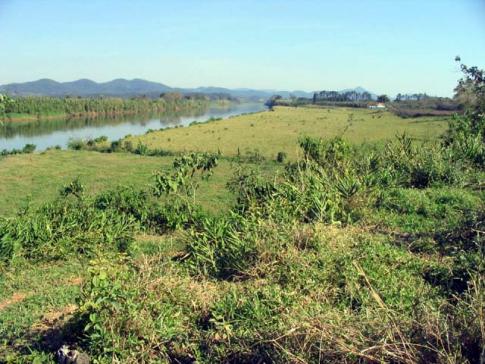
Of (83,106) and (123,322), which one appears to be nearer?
(123,322)

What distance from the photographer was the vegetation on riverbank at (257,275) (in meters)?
2.90

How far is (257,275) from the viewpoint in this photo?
186 inches

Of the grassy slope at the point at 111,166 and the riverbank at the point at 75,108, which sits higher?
the riverbank at the point at 75,108

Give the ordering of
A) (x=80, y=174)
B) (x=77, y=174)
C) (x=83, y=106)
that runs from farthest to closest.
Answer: (x=83, y=106) → (x=77, y=174) → (x=80, y=174)

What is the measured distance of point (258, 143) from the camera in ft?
95.6

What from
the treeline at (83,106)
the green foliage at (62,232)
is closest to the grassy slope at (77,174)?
the green foliage at (62,232)

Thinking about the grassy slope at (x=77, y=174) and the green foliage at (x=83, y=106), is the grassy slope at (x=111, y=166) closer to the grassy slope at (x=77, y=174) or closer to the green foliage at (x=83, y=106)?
the grassy slope at (x=77, y=174)

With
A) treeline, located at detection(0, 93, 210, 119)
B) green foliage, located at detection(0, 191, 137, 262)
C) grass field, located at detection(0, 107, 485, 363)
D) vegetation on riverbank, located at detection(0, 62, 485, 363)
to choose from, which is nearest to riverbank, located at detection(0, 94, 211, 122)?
treeline, located at detection(0, 93, 210, 119)

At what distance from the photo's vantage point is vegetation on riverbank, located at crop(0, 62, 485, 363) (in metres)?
2.90

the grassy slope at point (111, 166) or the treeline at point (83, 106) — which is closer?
the grassy slope at point (111, 166)

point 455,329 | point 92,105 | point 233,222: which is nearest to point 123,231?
point 233,222

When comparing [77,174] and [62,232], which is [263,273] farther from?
[77,174]

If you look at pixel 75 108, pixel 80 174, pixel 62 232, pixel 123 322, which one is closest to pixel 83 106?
pixel 75 108

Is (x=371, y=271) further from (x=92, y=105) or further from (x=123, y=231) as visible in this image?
(x=92, y=105)
